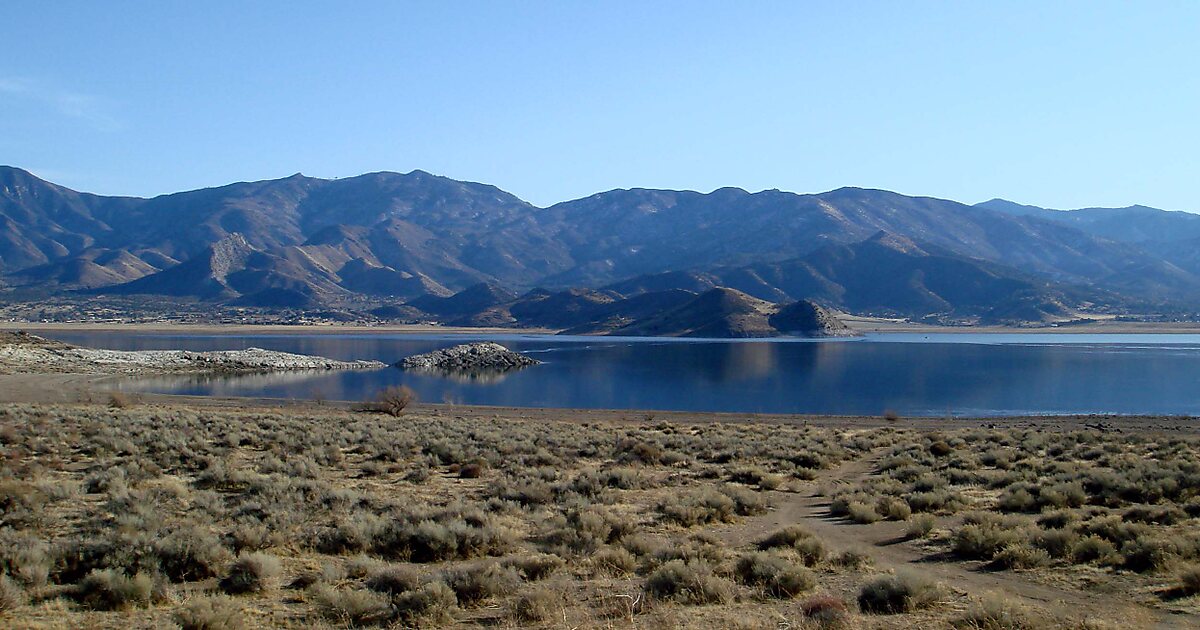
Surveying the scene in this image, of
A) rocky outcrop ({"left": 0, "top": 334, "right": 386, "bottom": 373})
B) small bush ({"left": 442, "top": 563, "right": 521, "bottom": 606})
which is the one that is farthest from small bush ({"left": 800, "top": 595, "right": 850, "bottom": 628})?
rocky outcrop ({"left": 0, "top": 334, "right": 386, "bottom": 373})

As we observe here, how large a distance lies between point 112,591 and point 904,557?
9.57 meters

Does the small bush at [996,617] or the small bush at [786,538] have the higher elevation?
the small bush at [996,617]

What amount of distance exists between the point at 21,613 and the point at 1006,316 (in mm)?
216975

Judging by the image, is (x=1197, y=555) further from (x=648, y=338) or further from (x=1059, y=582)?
(x=648, y=338)

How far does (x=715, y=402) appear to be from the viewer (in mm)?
47062

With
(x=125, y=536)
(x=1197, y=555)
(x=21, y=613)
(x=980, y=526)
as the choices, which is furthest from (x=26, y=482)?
(x=1197, y=555)

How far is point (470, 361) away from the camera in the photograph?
274ft

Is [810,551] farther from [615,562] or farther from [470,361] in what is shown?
[470,361]

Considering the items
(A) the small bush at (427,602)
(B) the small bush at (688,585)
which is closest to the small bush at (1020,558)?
(B) the small bush at (688,585)

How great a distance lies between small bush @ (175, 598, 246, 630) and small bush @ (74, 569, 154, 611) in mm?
724

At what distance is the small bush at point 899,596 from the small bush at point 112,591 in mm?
7290

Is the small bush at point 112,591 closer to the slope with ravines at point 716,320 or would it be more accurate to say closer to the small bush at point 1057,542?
the small bush at point 1057,542

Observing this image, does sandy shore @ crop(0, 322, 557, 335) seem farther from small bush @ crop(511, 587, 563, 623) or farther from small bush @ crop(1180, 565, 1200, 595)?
small bush @ crop(1180, 565, 1200, 595)

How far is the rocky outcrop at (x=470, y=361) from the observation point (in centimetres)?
7894
